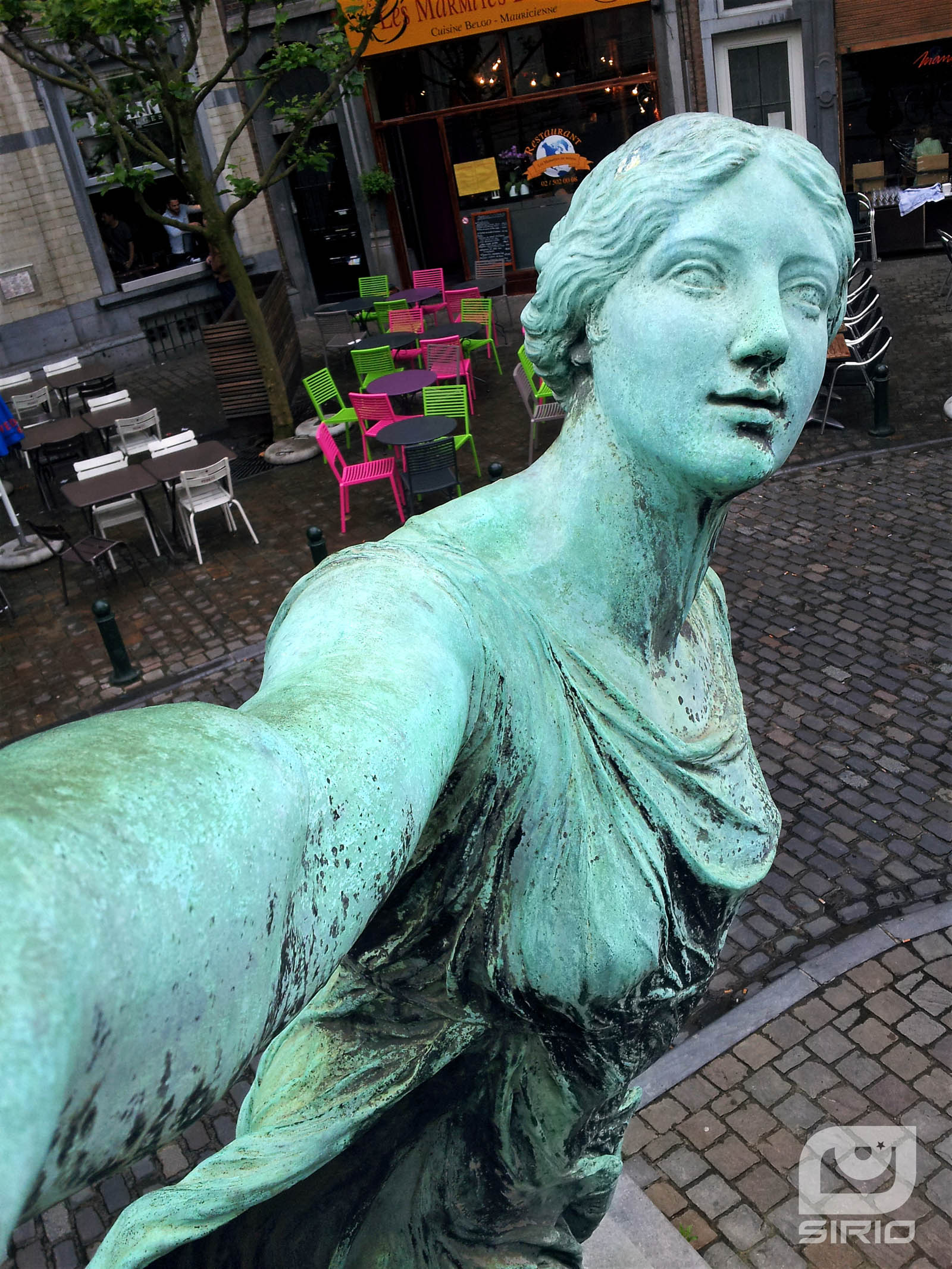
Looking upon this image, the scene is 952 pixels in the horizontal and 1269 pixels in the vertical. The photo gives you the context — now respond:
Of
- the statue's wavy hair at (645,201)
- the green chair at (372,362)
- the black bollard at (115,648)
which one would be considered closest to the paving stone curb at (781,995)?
the statue's wavy hair at (645,201)

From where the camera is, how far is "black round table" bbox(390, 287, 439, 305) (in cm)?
1548

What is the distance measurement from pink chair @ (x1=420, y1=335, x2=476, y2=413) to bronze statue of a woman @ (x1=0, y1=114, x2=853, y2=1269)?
1095 centimetres

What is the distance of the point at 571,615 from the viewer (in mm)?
1754

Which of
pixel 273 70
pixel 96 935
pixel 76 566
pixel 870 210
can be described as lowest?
pixel 76 566

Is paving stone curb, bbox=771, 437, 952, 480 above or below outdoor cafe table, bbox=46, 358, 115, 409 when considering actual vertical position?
below

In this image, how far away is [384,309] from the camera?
15.6m

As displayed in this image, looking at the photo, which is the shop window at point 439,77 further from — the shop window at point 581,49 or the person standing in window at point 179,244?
the person standing in window at point 179,244

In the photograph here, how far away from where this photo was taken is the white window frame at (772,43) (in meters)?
16.4

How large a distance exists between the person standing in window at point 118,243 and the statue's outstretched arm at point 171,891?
20.8m

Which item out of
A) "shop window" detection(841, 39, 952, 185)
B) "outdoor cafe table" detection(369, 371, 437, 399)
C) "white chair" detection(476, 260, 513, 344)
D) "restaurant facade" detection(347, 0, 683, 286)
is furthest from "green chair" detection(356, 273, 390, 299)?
"shop window" detection(841, 39, 952, 185)

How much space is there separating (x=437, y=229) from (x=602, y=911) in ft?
62.3

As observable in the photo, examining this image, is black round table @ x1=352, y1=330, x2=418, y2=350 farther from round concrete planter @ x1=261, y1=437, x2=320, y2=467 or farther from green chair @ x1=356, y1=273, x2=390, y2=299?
green chair @ x1=356, y1=273, x2=390, y2=299

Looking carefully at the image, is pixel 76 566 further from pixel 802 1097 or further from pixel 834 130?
pixel 834 130

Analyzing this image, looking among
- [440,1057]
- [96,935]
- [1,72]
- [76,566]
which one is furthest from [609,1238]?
[1,72]
